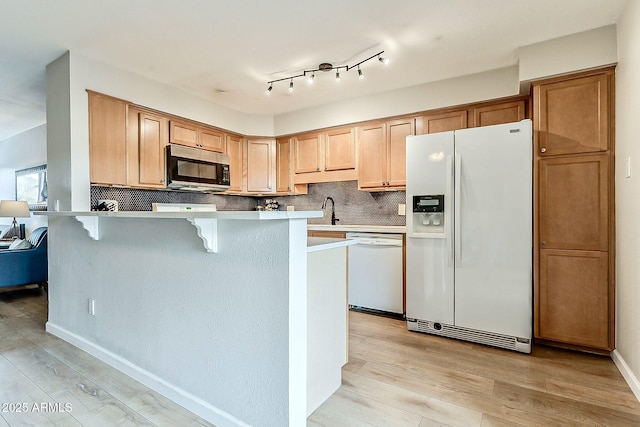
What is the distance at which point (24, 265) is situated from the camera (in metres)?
4.03

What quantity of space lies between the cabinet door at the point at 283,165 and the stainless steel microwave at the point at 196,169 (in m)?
A: 0.73

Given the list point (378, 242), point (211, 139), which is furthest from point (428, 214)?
point (211, 139)

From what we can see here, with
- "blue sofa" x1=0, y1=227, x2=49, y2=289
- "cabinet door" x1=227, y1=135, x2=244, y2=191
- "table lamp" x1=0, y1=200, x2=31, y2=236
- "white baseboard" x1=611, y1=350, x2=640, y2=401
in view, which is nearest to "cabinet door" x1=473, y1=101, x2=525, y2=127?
"white baseboard" x1=611, y1=350, x2=640, y2=401

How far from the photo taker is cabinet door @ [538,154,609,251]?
2404mm

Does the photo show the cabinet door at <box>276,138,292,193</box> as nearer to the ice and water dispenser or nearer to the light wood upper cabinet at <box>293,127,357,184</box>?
the light wood upper cabinet at <box>293,127,357,184</box>

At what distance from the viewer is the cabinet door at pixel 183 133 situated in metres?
3.66

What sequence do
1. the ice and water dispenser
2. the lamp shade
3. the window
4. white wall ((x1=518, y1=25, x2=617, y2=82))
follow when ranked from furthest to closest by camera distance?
the window → the lamp shade → the ice and water dispenser → white wall ((x1=518, y1=25, x2=617, y2=82))

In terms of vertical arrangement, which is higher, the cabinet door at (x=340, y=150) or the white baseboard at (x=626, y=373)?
the cabinet door at (x=340, y=150)

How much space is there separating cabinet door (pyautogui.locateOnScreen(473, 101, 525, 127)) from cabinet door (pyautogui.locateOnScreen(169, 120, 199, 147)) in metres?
3.12

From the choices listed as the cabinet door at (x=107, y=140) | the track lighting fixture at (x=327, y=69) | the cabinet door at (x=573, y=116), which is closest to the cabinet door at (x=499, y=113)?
the cabinet door at (x=573, y=116)

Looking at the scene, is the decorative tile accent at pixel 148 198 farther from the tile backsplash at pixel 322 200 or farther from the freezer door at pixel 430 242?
the freezer door at pixel 430 242

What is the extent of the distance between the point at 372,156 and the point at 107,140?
2.71m

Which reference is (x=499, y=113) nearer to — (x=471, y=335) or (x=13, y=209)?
(x=471, y=335)

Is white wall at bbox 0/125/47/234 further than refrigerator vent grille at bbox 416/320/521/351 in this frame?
Yes
